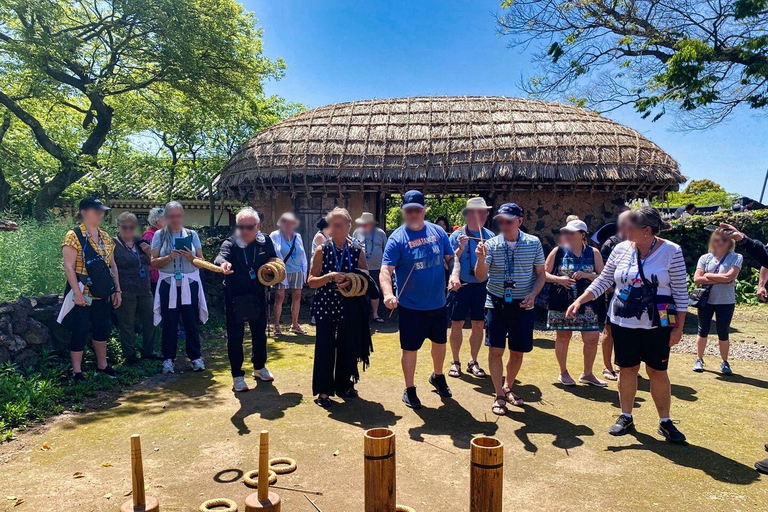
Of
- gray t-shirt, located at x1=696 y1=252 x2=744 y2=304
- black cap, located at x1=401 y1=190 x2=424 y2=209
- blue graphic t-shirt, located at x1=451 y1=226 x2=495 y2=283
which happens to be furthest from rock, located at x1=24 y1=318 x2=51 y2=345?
gray t-shirt, located at x1=696 y1=252 x2=744 y2=304

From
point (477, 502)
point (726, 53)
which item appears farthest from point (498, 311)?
point (726, 53)

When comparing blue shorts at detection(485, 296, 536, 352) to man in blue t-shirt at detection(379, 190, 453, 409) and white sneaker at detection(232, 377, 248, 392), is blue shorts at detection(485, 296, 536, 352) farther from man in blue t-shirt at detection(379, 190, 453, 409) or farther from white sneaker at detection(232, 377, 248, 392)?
white sneaker at detection(232, 377, 248, 392)

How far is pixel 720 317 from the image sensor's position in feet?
19.0

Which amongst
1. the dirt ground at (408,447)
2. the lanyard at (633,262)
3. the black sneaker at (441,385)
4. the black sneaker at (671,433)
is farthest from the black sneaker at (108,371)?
the black sneaker at (671,433)

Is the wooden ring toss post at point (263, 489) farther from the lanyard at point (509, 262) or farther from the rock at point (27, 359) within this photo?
the rock at point (27, 359)

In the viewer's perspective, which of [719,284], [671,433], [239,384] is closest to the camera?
[671,433]

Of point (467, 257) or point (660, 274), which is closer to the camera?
point (660, 274)

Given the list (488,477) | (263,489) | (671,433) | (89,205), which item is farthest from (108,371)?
(671,433)

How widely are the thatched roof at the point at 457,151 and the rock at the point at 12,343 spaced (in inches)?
231

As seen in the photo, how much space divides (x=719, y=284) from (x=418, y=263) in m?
3.62

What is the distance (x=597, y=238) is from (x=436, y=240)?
307 cm

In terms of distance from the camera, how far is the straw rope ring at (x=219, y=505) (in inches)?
112

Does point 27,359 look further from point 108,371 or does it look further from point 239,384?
point 239,384

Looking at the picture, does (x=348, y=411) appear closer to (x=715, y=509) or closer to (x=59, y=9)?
(x=715, y=509)
